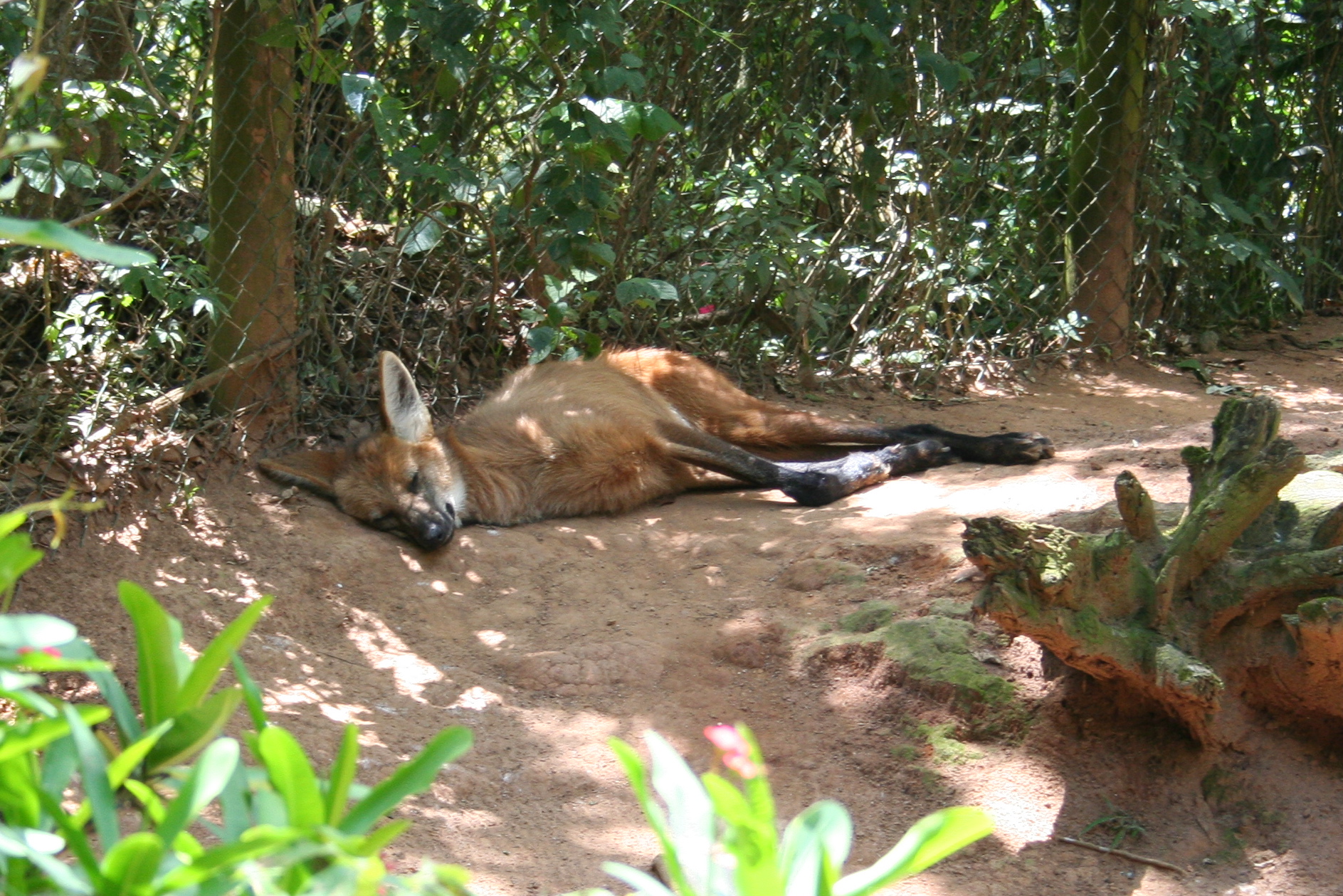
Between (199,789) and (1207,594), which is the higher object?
(199,789)

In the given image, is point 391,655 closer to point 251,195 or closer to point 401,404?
point 401,404

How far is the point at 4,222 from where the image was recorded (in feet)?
A: 2.47

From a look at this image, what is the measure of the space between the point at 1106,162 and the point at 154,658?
5.74m

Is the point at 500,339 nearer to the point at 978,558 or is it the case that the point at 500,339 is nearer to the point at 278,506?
the point at 278,506

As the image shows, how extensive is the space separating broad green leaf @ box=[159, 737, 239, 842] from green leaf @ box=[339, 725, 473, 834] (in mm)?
→ 107

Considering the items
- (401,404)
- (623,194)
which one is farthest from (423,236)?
(623,194)

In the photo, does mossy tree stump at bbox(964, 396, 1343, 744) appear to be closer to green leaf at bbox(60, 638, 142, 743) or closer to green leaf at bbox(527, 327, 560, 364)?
green leaf at bbox(60, 638, 142, 743)

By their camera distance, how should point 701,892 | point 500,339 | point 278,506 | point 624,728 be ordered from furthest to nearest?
point 500,339 → point 278,506 → point 624,728 → point 701,892

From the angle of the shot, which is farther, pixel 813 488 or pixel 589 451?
pixel 589 451

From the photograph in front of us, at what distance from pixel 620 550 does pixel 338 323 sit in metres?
1.65

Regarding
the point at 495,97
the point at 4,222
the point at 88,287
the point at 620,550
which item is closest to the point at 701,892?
the point at 4,222

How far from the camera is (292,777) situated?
0.84 metres

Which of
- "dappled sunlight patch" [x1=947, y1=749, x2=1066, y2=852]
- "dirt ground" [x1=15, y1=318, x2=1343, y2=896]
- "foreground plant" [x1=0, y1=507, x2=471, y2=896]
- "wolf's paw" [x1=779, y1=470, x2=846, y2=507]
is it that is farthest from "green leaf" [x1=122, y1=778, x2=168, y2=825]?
"wolf's paw" [x1=779, y1=470, x2=846, y2=507]

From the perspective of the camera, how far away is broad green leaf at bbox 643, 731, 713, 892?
87 centimetres
